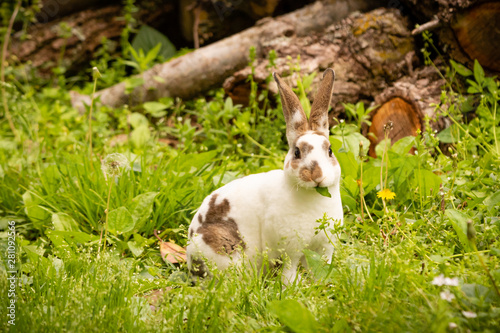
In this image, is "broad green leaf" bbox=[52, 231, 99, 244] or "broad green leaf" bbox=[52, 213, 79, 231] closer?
"broad green leaf" bbox=[52, 231, 99, 244]

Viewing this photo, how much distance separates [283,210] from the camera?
2234 mm

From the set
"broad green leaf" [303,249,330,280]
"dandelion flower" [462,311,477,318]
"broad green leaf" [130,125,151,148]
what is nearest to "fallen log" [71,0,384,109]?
"broad green leaf" [130,125,151,148]

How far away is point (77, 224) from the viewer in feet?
9.36

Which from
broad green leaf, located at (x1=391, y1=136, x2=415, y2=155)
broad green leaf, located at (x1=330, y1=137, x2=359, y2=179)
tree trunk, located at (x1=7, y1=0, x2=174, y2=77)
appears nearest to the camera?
broad green leaf, located at (x1=330, y1=137, x2=359, y2=179)

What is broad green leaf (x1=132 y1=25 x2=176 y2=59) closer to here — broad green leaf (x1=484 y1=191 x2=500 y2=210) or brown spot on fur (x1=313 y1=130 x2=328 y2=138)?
brown spot on fur (x1=313 y1=130 x2=328 y2=138)

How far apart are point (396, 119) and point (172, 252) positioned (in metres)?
1.99

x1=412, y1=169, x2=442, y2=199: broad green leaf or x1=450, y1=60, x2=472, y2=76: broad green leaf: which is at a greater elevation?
x1=450, y1=60, x2=472, y2=76: broad green leaf

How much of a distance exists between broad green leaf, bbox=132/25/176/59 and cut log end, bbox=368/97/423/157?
2941 mm

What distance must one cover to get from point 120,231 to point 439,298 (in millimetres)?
1663

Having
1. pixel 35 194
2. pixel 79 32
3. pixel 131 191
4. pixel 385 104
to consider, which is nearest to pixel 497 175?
pixel 385 104

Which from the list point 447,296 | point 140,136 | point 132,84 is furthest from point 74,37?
point 447,296

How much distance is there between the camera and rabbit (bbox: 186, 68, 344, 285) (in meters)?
2.21

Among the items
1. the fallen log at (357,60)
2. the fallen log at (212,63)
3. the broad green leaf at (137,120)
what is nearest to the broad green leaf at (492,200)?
Result: the fallen log at (357,60)

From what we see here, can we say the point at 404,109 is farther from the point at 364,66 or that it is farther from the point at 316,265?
the point at 316,265
